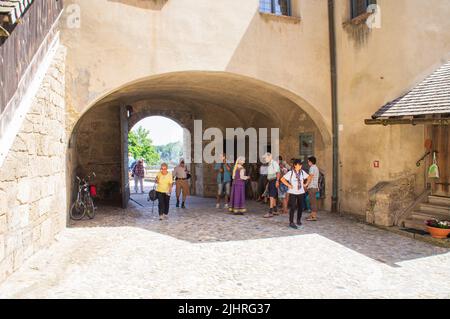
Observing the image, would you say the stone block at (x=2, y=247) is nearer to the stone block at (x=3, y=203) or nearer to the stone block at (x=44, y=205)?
Result: the stone block at (x=3, y=203)

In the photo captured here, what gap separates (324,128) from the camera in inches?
395

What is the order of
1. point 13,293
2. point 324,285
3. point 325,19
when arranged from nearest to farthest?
point 13,293 → point 324,285 → point 325,19

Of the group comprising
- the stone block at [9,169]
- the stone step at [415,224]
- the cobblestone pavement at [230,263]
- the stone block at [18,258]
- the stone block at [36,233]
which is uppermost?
the stone block at [9,169]

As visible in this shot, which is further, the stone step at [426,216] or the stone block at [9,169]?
the stone step at [426,216]

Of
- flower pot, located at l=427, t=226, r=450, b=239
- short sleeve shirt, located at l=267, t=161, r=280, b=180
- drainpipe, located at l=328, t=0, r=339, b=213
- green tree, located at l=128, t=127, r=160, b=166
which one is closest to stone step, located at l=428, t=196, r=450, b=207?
flower pot, located at l=427, t=226, r=450, b=239

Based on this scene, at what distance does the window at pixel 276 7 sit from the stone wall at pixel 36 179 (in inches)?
194

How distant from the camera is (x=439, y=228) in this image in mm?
6797

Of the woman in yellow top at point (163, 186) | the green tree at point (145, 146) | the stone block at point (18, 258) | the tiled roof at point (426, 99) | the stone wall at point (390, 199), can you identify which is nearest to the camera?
the stone block at point (18, 258)

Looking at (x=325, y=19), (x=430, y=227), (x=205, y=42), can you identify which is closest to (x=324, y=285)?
(x=430, y=227)

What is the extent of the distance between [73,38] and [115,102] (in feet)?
17.4

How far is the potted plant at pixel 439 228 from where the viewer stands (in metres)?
6.76

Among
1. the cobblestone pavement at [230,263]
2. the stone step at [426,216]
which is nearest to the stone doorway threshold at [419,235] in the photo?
the cobblestone pavement at [230,263]

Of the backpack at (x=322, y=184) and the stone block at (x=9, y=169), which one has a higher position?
the stone block at (x=9, y=169)

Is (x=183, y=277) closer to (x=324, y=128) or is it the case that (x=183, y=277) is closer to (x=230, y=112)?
(x=324, y=128)
